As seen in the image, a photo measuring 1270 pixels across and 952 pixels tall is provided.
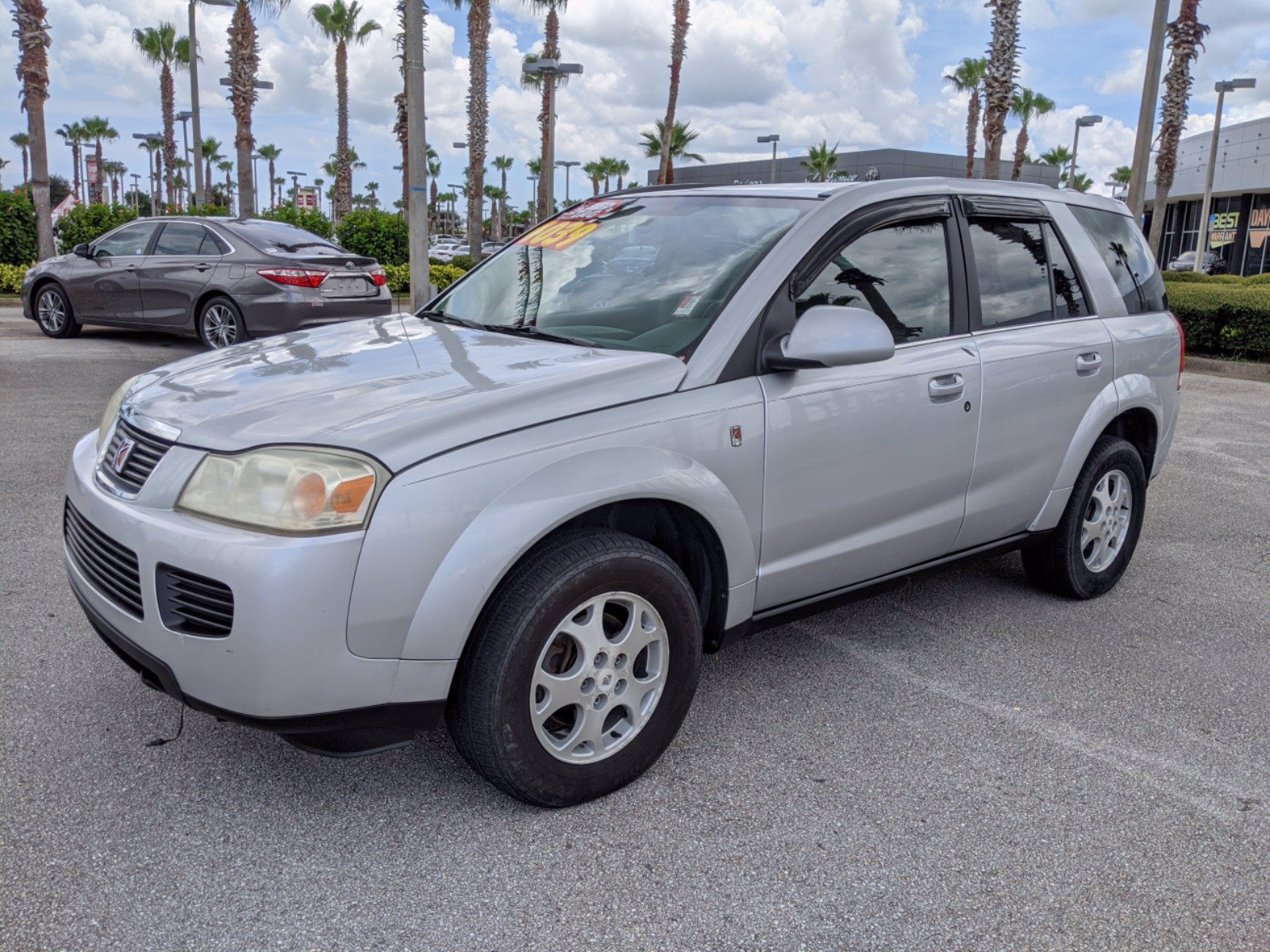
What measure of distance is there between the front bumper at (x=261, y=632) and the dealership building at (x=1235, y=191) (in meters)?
49.9

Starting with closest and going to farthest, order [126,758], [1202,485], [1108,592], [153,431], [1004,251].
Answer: [153,431], [126,758], [1004,251], [1108,592], [1202,485]

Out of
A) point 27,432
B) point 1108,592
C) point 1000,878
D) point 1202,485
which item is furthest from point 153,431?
point 1202,485

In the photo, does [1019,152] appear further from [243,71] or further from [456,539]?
[456,539]

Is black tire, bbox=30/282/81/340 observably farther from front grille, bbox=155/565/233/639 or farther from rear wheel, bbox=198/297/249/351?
front grille, bbox=155/565/233/639

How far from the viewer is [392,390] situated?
9.22 ft

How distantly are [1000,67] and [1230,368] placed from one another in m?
10.1

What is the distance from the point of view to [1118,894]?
2570 mm

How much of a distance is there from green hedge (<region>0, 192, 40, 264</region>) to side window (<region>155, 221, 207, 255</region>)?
943 centimetres

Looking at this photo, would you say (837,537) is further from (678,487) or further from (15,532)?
(15,532)

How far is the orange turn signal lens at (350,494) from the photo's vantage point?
2.44 m

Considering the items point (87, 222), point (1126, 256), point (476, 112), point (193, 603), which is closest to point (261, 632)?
point (193, 603)

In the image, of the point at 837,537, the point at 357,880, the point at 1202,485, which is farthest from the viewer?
the point at 1202,485

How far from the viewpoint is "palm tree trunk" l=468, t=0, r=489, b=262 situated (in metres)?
29.0

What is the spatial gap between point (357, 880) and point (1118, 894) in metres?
1.85
